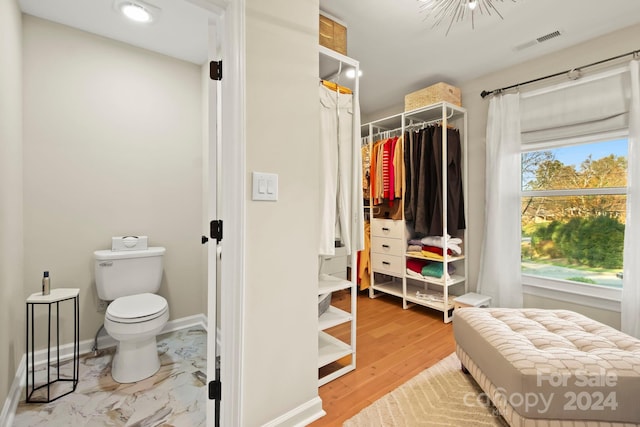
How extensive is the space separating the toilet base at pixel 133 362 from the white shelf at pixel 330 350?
1.14 metres

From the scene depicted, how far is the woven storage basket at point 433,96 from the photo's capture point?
2.88 meters

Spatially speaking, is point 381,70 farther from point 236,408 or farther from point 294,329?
point 236,408

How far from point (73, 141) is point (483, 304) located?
3.69 m

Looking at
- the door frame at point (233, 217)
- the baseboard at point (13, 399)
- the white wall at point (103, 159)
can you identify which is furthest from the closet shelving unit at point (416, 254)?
the baseboard at point (13, 399)

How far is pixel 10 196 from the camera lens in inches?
63.7

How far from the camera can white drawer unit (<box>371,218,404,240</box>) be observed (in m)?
3.16

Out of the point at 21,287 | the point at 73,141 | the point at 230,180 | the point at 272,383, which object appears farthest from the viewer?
the point at 73,141

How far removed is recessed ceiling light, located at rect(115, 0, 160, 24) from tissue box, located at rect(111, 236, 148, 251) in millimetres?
1601

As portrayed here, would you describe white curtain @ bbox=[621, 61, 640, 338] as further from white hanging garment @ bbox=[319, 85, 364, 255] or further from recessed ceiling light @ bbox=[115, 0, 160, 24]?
recessed ceiling light @ bbox=[115, 0, 160, 24]

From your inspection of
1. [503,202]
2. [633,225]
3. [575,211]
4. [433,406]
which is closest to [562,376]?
[433,406]

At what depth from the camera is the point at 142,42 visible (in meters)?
2.31

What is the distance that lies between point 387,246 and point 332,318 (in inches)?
62.9

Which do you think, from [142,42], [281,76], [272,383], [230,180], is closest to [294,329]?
[272,383]

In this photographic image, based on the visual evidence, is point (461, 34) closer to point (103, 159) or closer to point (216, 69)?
point (216, 69)
